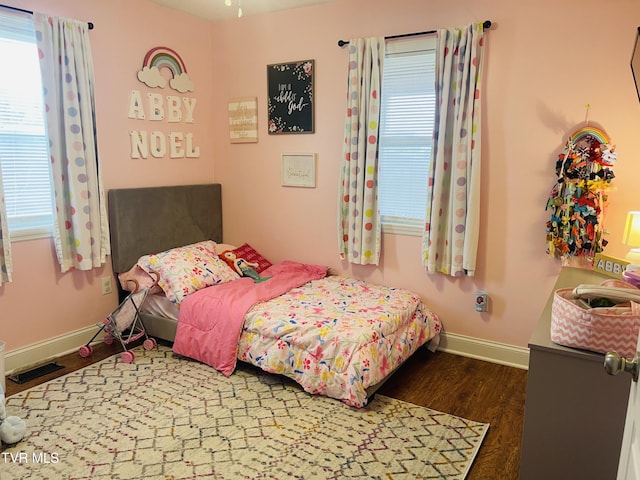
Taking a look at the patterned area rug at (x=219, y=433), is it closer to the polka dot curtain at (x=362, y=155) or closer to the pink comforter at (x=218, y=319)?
the pink comforter at (x=218, y=319)

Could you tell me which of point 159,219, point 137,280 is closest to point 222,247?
point 159,219

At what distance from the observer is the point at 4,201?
294 cm

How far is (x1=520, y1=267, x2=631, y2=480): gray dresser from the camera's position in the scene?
1558mm

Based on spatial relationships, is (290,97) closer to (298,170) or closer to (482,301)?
(298,170)

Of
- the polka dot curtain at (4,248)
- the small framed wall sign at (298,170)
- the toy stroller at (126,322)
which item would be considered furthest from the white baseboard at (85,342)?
the small framed wall sign at (298,170)

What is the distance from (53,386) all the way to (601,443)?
2.89 m

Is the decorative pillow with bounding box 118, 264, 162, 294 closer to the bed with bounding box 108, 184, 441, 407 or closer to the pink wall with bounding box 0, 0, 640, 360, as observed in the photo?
the bed with bounding box 108, 184, 441, 407

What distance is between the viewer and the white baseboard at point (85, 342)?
3178 mm

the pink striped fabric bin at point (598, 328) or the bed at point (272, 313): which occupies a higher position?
the pink striped fabric bin at point (598, 328)

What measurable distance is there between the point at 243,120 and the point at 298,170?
0.71 m

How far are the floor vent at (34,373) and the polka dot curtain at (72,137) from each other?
25.7 inches

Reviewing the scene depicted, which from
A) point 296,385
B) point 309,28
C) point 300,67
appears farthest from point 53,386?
point 309,28

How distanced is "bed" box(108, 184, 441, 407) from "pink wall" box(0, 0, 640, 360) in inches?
7.9

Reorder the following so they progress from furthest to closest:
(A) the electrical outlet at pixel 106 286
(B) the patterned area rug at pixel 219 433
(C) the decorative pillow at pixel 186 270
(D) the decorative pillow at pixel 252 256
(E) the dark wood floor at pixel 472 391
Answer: (D) the decorative pillow at pixel 252 256
(A) the electrical outlet at pixel 106 286
(C) the decorative pillow at pixel 186 270
(E) the dark wood floor at pixel 472 391
(B) the patterned area rug at pixel 219 433
